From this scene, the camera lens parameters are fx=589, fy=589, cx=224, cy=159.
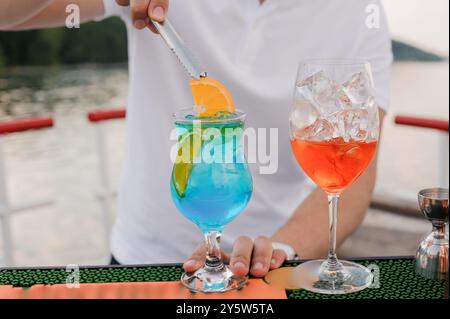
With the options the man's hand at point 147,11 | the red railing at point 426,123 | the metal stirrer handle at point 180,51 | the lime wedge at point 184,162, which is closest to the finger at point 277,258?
the lime wedge at point 184,162

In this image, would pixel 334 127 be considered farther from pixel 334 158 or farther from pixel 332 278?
pixel 332 278

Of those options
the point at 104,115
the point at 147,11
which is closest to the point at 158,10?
the point at 147,11

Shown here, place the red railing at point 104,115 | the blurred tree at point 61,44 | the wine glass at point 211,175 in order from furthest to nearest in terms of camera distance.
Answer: the blurred tree at point 61,44
the red railing at point 104,115
the wine glass at point 211,175

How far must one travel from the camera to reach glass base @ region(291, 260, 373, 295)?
92cm

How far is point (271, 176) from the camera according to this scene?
166 centimetres

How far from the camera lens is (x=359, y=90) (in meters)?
0.96

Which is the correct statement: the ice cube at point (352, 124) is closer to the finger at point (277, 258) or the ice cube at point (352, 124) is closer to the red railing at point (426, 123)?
the finger at point (277, 258)

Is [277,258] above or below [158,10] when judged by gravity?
below

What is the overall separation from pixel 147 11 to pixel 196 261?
1.48ft

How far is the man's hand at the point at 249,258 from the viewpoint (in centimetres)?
100

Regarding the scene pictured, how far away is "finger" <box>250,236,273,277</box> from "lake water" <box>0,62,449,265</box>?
2.21 m

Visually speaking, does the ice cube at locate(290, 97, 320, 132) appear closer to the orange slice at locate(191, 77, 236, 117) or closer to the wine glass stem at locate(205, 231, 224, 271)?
the orange slice at locate(191, 77, 236, 117)

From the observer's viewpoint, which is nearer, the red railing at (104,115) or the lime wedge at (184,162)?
the lime wedge at (184,162)
